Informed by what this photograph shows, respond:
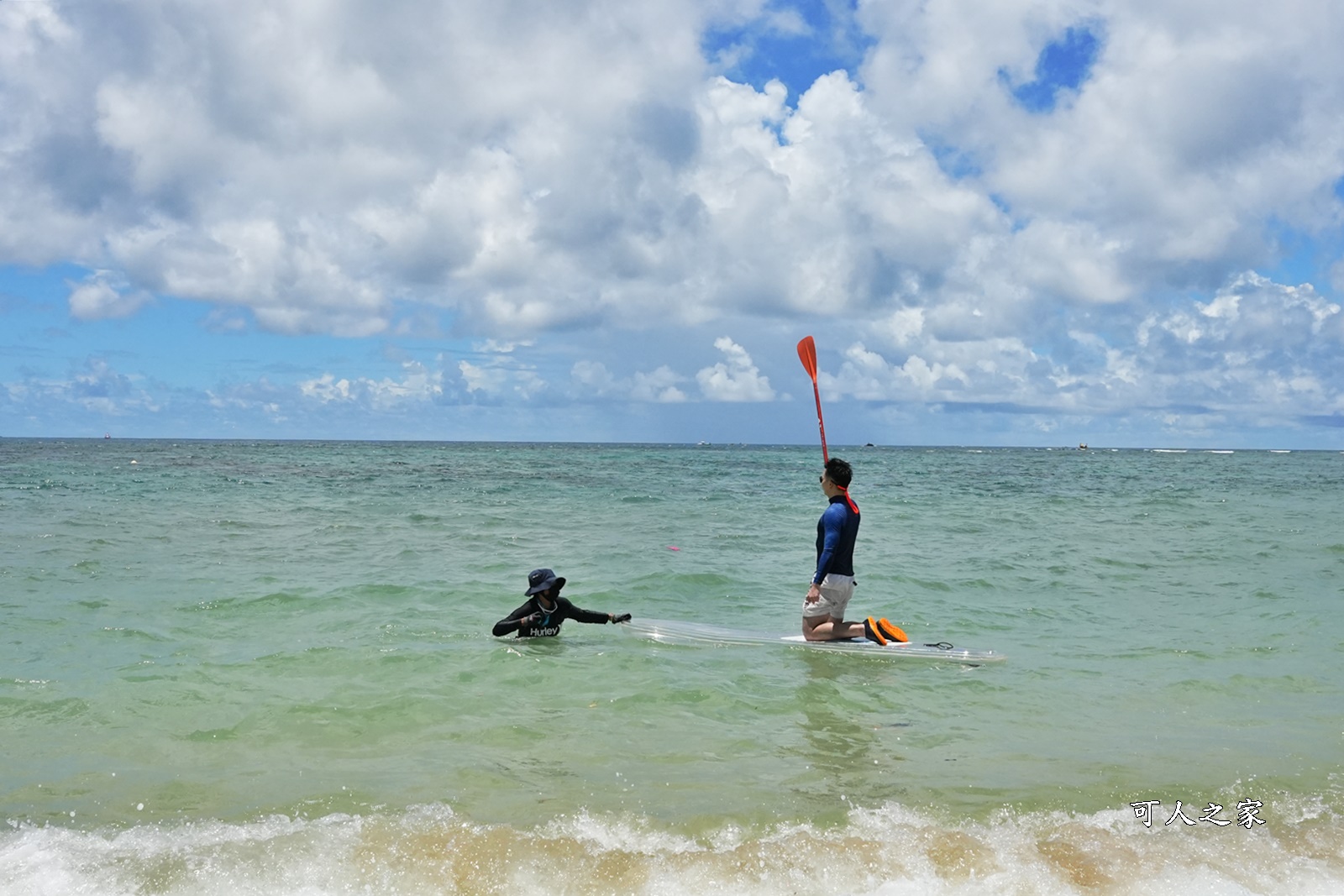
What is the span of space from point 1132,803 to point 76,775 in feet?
22.8

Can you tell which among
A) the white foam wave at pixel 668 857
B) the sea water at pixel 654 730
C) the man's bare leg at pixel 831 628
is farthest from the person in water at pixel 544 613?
the white foam wave at pixel 668 857

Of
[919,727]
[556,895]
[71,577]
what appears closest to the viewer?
[556,895]

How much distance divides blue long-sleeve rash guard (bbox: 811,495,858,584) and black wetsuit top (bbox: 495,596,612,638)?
2571 millimetres

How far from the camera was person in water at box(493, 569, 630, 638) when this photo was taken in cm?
1017

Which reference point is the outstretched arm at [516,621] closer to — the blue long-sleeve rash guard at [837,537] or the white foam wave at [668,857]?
the blue long-sleeve rash guard at [837,537]

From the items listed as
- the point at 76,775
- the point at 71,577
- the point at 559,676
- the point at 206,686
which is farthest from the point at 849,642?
the point at 71,577

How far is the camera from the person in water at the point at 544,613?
10172mm

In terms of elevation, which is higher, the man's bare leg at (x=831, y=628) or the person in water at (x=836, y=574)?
the person in water at (x=836, y=574)

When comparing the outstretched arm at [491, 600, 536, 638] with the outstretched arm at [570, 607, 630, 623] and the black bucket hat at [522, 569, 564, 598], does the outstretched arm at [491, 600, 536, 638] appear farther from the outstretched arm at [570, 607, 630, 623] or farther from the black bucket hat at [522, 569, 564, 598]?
the outstretched arm at [570, 607, 630, 623]

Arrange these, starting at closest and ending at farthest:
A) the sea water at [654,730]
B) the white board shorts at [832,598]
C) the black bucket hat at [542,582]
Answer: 1. the sea water at [654,730]
2. the white board shorts at [832,598]
3. the black bucket hat at [542,582]

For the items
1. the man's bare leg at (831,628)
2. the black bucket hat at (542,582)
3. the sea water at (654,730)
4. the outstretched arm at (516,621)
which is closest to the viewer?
the sea water at (654,730)

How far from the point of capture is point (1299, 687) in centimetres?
869

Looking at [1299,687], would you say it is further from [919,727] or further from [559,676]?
[559,676]

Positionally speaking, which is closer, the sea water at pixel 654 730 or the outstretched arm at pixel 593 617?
the sea water at pixel 654 730
